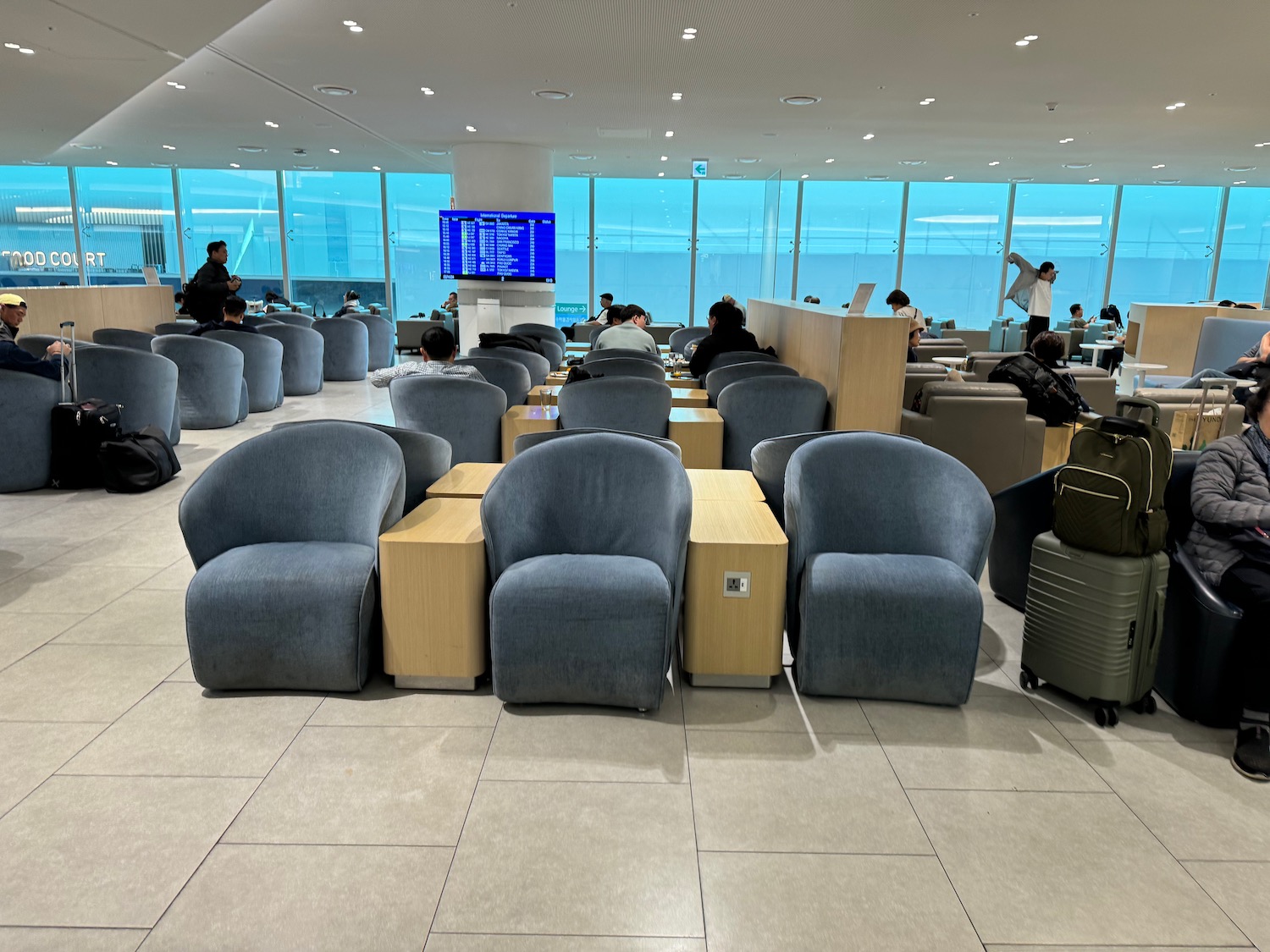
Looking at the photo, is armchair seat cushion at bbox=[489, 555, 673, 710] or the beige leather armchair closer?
armchair seat cushion at bbox=[489, 555, 673, 710]

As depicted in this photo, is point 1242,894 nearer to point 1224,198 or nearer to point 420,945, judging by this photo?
point 420,945

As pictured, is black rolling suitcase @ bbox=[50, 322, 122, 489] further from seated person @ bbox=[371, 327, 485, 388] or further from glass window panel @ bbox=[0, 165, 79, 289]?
glass window panel @ bbox=[0, 165, 79, 289]

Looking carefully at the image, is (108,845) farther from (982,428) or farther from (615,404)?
(982,428)

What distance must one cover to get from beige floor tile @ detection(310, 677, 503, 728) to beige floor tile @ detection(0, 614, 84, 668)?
1.28 meters

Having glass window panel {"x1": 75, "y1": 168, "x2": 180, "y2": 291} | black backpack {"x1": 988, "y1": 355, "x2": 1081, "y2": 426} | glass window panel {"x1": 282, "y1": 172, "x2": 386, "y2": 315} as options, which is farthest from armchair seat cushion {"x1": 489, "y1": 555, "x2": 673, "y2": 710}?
glass window panel {"x1": 75, "y1": 168, "x2": 180, "y2": 291}

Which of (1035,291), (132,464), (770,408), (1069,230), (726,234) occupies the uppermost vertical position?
(1069,230)

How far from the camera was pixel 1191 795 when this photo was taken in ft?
7.97

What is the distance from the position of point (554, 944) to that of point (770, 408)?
3722mm

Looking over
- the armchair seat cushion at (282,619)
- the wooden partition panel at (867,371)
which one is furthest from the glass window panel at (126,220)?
the armchair seat cushion at (282,619)

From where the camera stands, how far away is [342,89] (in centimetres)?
871

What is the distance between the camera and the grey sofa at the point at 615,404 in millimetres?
4941

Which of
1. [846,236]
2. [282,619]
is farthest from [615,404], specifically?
[846,236]

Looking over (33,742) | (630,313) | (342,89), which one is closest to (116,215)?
(342,89)

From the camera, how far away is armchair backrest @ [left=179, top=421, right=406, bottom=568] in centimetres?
295
